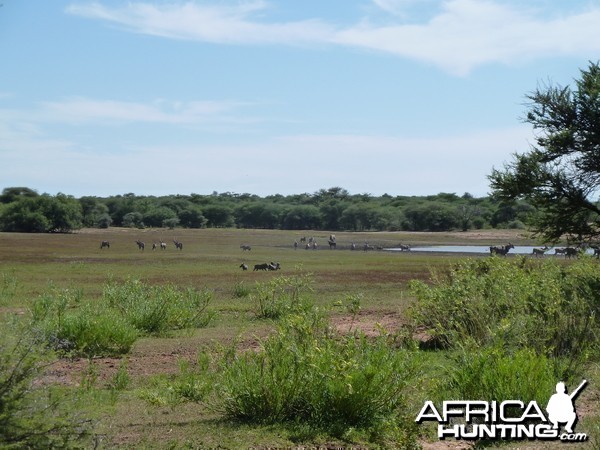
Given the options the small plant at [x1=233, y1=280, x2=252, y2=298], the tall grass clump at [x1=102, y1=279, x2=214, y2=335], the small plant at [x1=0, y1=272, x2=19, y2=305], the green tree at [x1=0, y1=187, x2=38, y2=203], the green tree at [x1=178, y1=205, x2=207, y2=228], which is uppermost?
the green tree at [x1=0, y1=187, x2=38, y2=203]

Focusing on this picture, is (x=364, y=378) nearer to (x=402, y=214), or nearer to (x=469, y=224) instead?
(x=469, y=224)

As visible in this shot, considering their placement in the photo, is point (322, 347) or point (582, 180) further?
point (582, 180)

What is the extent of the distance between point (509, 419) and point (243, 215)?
429 ft

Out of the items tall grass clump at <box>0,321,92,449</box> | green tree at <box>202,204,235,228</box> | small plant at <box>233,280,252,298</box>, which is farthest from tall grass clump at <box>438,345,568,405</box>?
green tree at <box>202,204,235,228</box>

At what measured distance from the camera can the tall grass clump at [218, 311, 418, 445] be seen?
26.1 ft

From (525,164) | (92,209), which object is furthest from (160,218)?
(525,164)

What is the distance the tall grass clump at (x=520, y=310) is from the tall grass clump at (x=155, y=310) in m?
6.21

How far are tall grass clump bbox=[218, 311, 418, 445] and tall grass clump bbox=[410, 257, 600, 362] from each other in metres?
1.64

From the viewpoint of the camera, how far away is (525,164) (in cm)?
2128

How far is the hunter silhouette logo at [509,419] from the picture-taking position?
7.39 m

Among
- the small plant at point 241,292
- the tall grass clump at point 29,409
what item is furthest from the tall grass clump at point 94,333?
the small plant at point 241,292

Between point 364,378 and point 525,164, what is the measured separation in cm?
1498

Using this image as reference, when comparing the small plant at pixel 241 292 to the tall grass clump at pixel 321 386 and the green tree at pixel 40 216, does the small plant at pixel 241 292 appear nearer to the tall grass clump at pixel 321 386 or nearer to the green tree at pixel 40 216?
the tall grass clump at pixel 321 386

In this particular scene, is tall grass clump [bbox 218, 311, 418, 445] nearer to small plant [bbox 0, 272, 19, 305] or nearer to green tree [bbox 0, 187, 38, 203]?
small plant [bbox 0, 272, 19, 305]
